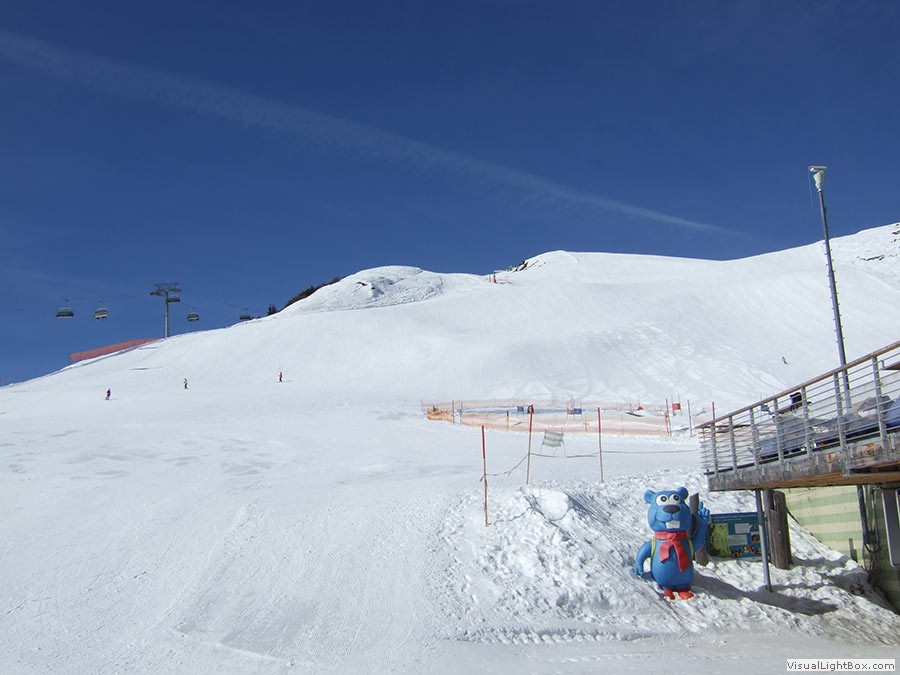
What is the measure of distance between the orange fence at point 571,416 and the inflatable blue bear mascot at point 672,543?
15.0 meters

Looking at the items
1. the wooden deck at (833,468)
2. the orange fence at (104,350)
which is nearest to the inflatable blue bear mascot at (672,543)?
the wooden deck at (833,468)

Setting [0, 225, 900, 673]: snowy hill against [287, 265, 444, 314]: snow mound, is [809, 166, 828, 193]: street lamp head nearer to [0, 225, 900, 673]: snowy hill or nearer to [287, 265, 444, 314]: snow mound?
[0, 225, 900, 673]: snowy hill

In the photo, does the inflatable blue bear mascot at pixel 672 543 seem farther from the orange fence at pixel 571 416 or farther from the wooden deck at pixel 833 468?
the orange fence at pixel 571 416

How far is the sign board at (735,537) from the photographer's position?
45.9 ft

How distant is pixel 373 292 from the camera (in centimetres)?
8438

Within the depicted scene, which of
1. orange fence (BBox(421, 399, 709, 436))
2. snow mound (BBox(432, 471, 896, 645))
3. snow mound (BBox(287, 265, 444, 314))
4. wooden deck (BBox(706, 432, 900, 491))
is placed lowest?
snow mound (BBox(432, 471, 896, 645))

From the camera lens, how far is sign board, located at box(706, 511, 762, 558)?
14.0 m

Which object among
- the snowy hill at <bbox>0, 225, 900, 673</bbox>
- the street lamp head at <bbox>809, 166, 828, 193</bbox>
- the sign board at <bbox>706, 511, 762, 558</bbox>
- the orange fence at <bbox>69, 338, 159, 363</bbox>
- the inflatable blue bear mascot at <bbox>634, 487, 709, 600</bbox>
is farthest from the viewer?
the orange fence at <bbox>69, 338, 159, 363</bbox>

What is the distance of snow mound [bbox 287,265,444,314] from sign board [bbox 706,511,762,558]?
65.1 meters

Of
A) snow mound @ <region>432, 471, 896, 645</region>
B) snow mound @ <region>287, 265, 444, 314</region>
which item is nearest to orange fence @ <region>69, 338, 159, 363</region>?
snow mound @ <region>287, 265, 444, 314</region>

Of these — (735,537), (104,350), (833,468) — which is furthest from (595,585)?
(104,350)

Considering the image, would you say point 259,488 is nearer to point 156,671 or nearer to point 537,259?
point 156,671

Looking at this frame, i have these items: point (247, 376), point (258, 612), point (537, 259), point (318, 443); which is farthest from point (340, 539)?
point (537, 259)

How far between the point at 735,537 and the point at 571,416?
2114cm
